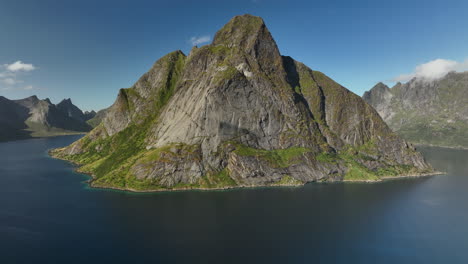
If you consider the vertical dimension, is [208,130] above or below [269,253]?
above

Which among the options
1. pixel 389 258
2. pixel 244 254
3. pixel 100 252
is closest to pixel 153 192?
pixel 100 252

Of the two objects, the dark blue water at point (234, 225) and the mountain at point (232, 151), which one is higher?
the mountain at point (232, 151)

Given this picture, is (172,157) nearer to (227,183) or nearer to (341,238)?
(227,183)

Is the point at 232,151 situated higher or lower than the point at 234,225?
higher

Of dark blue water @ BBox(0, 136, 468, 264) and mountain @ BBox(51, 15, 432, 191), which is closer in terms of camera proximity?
dark blue water @ BBox(0, 136, 468, 264)

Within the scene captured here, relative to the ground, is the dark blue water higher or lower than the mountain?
lower

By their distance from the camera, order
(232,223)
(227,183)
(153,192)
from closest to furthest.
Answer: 1. (232,223)
2. (153,192)
3. (227,183)

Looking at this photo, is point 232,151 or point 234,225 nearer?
point 234,225

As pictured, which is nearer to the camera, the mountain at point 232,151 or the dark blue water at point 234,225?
the dark blue water at point 234,225
